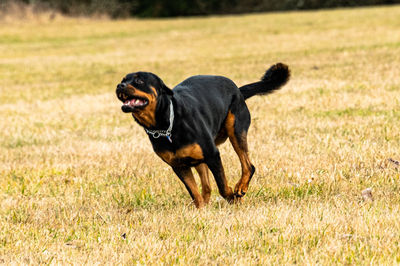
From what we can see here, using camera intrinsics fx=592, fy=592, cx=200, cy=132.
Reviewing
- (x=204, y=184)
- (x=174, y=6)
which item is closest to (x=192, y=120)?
(x=204, y=184)

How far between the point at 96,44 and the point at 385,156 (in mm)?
23649

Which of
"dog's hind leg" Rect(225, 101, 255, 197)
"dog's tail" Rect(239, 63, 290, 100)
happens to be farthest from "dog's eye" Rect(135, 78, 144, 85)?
"dog's tail" Rect(239, 63, 290, 100)

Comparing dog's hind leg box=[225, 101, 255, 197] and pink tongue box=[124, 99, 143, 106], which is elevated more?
pink tongue box=[124, 99, 143, 106]

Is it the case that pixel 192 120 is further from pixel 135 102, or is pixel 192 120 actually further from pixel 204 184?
pixel 204 184

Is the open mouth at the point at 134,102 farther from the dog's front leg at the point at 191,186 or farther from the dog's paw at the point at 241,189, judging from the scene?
the dog's paw at the point at 241,189

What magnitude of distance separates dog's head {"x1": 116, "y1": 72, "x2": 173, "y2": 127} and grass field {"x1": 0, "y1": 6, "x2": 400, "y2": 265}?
81 centimetres

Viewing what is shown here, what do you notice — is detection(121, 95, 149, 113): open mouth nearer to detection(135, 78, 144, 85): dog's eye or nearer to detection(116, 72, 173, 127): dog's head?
detection(116, 72, 173, 127): dog's head

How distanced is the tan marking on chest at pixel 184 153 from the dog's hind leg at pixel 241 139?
0.67 meters

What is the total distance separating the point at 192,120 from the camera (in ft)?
14.6

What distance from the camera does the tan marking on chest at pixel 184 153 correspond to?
4297mm

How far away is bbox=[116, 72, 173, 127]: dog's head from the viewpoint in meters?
3.94

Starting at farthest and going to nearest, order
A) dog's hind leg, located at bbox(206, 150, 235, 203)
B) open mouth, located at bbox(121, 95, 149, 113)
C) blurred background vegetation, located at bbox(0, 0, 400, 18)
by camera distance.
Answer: blurred background vegetation, located at bbox(0, 0, 400, 18), dog's hind leg, located at bbox(206, 150, 235, 203), open mouth, located at bbox(121, 95, 149, 113)

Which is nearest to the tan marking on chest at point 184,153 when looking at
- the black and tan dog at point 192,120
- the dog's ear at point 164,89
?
the black and tan dog at point 192,120

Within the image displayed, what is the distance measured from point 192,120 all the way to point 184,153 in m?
0.28
